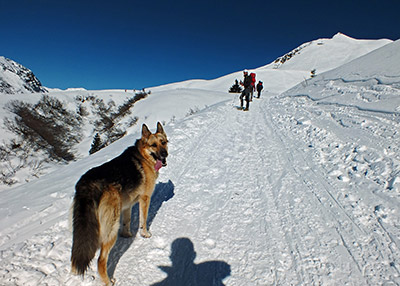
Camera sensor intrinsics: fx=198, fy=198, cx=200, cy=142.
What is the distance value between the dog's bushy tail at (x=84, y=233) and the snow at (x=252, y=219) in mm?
736

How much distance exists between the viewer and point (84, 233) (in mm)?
1874

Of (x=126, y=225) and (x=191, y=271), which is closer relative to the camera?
(x=191, y=271)

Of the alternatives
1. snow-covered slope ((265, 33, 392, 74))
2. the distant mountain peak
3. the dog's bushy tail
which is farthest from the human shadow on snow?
the distant mountain peak

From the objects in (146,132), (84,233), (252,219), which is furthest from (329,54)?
(84,233)

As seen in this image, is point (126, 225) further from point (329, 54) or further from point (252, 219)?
point (329, 54)

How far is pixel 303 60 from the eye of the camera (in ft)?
297

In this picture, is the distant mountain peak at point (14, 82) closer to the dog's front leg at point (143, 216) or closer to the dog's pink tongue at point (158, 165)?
the dog's pink tongue at point (158, 165)

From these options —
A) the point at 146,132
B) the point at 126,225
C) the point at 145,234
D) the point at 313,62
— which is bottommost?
the point at 145,234

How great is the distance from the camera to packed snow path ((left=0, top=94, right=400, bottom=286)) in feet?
7.68

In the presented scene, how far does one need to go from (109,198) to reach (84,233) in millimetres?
508

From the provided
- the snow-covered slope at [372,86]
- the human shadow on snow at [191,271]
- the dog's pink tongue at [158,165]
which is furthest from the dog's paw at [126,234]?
the snow-covered slope at [372,86]

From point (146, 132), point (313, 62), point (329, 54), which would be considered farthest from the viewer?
point (329, 54)

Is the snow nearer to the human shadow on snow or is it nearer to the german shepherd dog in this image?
the human shadow on snow

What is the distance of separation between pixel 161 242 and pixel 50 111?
134 feet
